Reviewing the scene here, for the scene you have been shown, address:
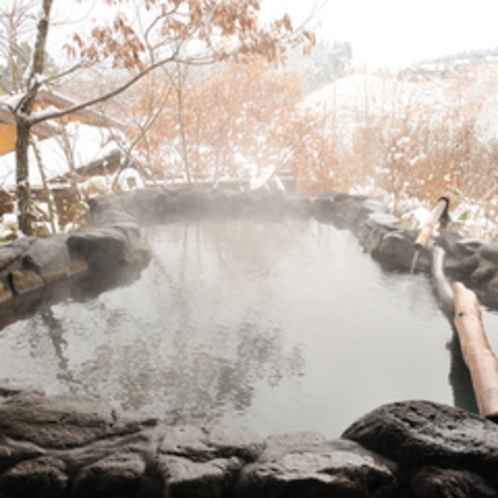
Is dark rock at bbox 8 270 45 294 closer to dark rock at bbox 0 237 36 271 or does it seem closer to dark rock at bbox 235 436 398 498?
dark rock at bbox 0 237 36 271

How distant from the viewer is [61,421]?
222 cm

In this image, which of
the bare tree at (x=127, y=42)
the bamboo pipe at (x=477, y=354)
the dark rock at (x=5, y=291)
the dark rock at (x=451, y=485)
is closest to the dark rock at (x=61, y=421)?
the dark rock at (x=451, y=485)

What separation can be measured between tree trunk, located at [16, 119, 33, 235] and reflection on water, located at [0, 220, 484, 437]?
160 centimetres

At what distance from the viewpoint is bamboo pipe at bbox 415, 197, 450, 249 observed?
5.33 meters

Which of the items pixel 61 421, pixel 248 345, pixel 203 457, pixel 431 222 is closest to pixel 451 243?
pixel 431 222

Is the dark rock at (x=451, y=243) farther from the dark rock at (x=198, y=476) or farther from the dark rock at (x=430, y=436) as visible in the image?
the dark rock at (x=198, y=476)

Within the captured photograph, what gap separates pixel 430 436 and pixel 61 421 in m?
1.69

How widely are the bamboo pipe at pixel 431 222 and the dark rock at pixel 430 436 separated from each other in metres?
3.41

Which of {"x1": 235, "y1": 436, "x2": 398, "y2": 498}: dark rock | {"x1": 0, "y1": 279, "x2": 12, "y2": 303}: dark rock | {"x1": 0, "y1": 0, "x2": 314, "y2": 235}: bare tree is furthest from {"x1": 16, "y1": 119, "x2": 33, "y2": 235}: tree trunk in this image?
{"x1": 235, "y1": 436, "x2": 398, "y2": 498}: dark rock

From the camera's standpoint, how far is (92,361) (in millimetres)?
3273

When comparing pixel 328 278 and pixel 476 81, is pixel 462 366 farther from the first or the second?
pixel 476 81

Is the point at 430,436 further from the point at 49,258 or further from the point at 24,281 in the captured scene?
the point at 49,258

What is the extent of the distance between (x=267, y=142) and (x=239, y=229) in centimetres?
403

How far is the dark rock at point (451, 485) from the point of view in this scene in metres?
1.80
